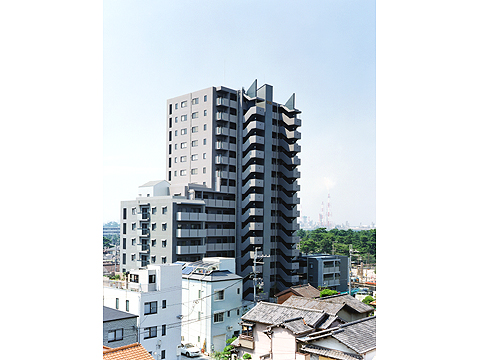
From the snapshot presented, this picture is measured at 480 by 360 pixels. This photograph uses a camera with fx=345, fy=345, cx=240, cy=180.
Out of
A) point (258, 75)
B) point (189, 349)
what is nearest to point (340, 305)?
point (189, 349)

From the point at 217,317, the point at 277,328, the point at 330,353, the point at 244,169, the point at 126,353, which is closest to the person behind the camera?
the point at 330,353

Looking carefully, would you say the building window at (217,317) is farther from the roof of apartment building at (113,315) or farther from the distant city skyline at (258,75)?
the distant city skyline at (258,75)

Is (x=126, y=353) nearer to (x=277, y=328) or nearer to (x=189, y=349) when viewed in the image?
(x=189, y=349)

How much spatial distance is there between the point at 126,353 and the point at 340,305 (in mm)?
1249

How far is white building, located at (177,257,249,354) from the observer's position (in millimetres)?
2275

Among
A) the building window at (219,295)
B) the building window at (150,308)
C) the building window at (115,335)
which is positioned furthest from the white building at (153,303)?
the building window at (219,295)

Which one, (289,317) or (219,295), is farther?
(219,295)

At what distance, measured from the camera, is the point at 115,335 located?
6.72 feet

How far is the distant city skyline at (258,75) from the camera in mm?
2197
